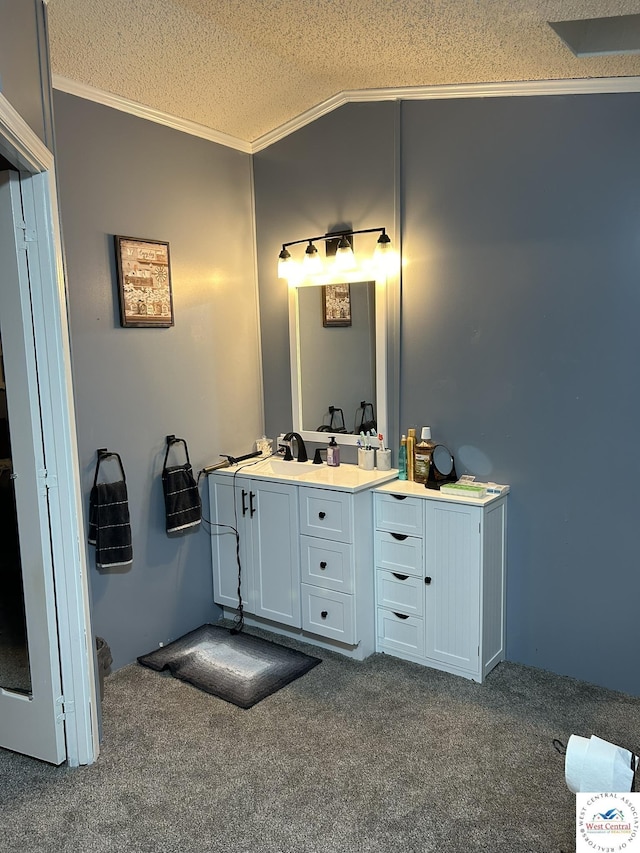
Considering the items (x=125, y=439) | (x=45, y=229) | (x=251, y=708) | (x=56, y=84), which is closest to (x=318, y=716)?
(x=251, y=708)

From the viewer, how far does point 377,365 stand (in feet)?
10.6

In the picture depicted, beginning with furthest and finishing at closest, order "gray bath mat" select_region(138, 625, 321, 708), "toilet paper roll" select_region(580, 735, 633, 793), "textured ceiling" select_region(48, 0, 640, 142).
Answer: "gray bath mat" select_region(138, 625, 321, 708)
"textured ceiling" select_region(48, 0, 640, 142)
"toilet paper roll" select_region(580, 735, 633, 793)

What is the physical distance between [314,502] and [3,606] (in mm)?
1369

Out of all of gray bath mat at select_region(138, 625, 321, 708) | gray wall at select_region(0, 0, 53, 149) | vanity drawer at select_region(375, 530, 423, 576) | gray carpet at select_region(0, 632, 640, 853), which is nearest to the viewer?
gray wall at select_region(0, 0, 53, 149)

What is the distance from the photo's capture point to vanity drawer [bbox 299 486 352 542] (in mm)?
2930

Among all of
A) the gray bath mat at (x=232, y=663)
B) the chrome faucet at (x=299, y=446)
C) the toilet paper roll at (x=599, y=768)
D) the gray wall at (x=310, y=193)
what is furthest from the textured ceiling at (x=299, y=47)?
the gray bath mat at (x=232, y=663)

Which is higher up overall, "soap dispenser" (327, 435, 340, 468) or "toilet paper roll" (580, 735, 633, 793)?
"soap dispenser" (327, 435, 340, 468)

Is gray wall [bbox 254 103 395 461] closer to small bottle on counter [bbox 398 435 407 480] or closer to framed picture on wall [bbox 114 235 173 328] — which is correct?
small bottle on counter [bbox 398 435 407 480]

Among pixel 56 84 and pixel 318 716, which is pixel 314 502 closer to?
pixel 318 716

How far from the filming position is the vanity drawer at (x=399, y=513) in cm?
288

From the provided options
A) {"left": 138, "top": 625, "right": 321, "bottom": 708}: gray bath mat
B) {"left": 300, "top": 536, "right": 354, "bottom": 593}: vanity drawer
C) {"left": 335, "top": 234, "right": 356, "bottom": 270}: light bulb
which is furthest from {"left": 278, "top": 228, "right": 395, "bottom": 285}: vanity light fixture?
{"left": 138, "top": 625, "right": 321, "bottom": 708}: gray bath mat

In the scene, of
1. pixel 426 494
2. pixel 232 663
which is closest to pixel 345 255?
pixel 426 494

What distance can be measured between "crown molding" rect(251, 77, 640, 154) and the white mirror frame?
2.69 feet

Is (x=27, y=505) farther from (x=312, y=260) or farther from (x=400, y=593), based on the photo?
(x=312, y=260)
